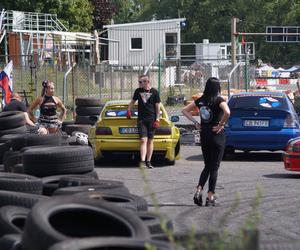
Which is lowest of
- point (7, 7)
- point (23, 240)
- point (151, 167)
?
point (151, 167)

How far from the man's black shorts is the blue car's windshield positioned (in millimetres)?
2573

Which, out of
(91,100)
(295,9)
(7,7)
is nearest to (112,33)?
(7,7)

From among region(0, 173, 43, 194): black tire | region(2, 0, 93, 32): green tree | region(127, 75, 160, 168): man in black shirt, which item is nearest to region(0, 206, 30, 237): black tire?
region(0, 173, 43, 194): black tire

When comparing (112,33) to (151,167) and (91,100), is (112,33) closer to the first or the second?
(91,100)

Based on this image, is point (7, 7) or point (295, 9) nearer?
point (7, 7)

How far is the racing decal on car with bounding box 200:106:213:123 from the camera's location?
11.4 meters

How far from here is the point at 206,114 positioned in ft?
37.4

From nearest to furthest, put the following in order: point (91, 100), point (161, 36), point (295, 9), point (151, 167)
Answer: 1. point (151, 167)
2. point (91, 100)
3. point (161, 36)
4. point (295, 9)

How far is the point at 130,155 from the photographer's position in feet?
59.3

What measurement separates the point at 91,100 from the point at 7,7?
37.1m

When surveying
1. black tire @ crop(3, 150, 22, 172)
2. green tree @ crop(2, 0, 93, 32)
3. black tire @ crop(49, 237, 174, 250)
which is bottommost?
black tire @ crop(3, 150, 22, 172)

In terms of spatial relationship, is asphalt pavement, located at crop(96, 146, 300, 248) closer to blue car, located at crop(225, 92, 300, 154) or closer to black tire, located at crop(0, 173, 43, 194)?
blue car, located at crop(225, 92, 300, 154)

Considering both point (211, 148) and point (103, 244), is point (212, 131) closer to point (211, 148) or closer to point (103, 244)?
point (211, 148)

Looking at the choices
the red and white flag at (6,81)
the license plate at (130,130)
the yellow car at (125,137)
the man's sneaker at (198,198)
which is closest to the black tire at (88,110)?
the red and white flag at (6,81)
